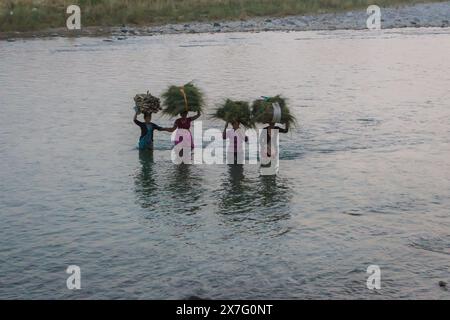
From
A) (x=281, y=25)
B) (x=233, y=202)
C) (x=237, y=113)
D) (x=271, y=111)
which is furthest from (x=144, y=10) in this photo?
(x=233, y=202)

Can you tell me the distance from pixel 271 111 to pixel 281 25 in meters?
26.8

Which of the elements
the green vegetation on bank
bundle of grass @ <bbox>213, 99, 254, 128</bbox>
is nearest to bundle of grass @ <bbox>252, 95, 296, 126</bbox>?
bundle of grass @ <bbox>213, 99, 254, 128</bbox>

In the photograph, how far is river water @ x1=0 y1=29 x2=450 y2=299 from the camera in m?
8.26

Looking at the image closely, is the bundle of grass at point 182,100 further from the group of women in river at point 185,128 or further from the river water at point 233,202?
the river water at point 233,202

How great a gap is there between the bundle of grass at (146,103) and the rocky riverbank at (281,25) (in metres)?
22.6

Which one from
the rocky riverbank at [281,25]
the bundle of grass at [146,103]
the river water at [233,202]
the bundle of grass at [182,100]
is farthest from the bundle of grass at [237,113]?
the rocky riverbank at [281,25]

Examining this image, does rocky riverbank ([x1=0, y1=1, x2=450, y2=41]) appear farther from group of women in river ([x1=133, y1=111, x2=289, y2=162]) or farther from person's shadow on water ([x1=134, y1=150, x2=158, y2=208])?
person's shadow on water ([x1=134, y1=150, x2=158, y2=208])

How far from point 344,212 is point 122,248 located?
9.35ft

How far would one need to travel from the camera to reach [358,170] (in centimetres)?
1231

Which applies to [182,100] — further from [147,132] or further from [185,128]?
[147,132]

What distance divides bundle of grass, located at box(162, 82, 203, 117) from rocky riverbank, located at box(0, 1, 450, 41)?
22575 millimetres

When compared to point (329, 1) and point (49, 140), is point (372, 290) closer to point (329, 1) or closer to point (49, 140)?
point (49, 140)
